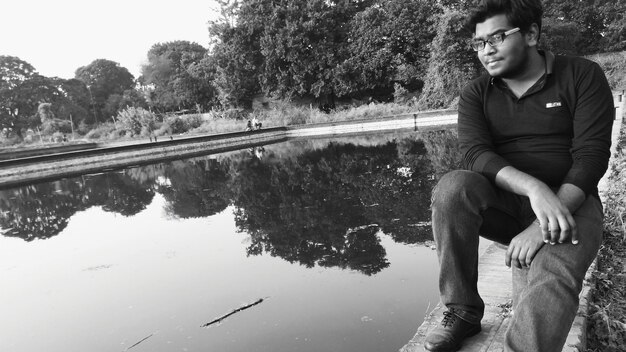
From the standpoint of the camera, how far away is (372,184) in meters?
6.60

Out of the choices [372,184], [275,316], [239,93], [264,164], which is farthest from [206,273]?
[239,93]

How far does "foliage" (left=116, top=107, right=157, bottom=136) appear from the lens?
24.0 m

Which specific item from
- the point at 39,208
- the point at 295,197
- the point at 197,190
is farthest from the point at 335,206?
the point at 39,208

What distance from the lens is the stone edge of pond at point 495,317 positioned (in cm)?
159

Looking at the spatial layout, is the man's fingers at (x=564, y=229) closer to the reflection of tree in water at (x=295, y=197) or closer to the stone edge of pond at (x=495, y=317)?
the stone edge of pond at (x=495, y=317)

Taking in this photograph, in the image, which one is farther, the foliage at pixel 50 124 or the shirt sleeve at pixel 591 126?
the foliage at pixel 50 124

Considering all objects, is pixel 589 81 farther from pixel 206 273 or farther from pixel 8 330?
pixel 8 330

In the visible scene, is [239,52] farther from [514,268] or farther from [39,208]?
[514,268]

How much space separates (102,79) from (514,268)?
54082mm

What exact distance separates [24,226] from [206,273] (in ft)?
14.8

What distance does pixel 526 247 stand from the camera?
133 cm

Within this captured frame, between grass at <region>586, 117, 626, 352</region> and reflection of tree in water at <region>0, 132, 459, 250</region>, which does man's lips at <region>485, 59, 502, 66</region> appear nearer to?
grass at <region>586, 117, 626, 352</region>

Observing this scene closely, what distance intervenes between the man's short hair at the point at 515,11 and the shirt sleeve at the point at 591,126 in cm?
25

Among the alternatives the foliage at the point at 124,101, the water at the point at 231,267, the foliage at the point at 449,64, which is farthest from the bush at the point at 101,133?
the water at the point at 231,267
